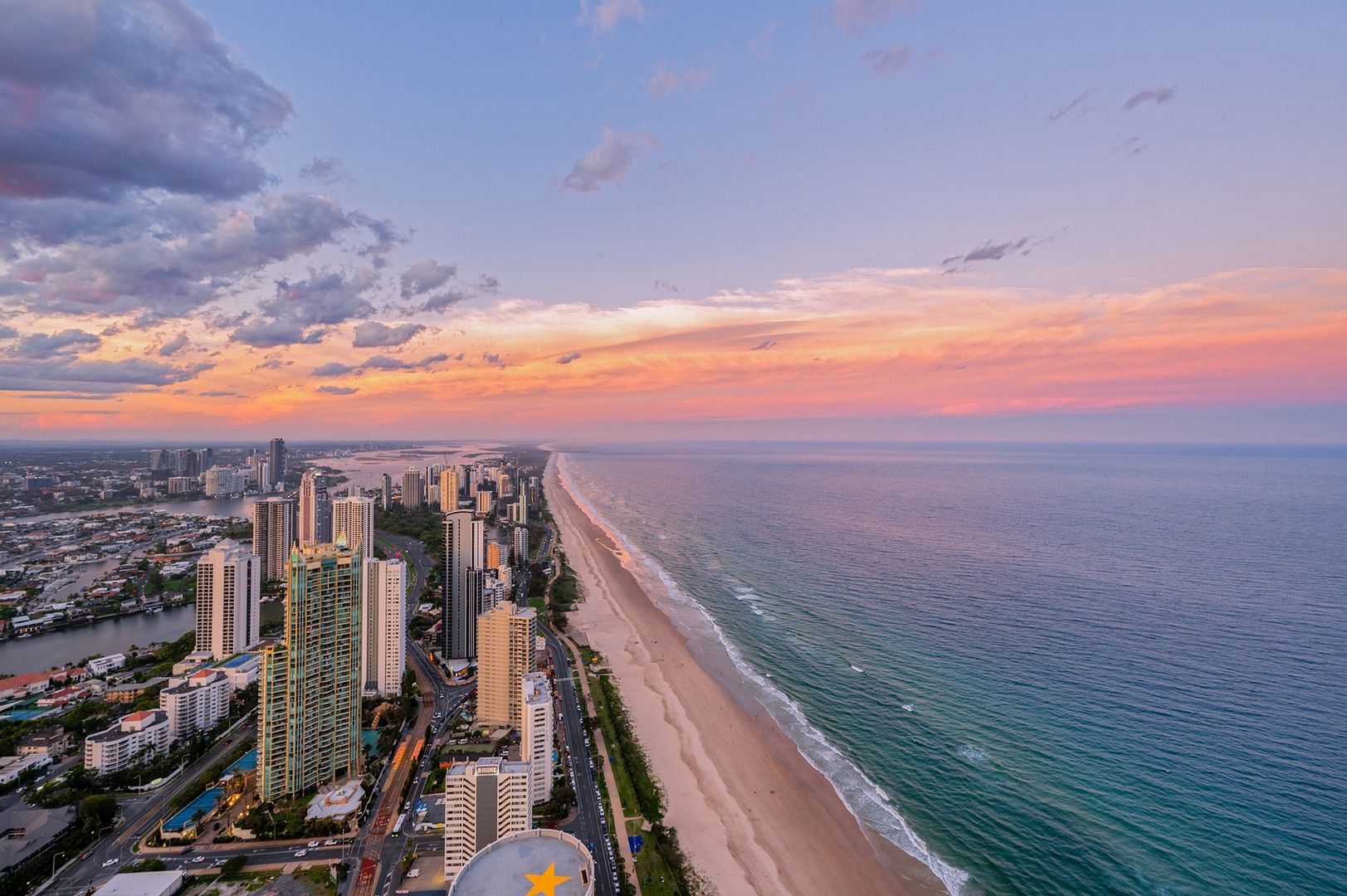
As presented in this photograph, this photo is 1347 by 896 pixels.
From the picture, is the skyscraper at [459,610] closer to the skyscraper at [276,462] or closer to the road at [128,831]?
the road at [128,831]

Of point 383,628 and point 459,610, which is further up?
point 383,628

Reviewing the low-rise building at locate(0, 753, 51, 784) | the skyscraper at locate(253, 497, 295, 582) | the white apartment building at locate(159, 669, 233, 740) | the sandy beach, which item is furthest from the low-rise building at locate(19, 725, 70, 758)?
the skyscraper at locate(253, 497, 295, 582)

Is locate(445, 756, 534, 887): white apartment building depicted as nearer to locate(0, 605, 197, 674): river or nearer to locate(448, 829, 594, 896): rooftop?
locate(448, 829, 594, 896): rooftop

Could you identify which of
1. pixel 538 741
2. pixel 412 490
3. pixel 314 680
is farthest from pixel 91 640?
pixel 412 490

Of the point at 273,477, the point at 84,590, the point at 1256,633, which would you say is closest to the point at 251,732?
the point at 84,590

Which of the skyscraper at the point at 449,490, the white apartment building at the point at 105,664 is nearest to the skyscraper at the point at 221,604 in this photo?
the white apartment building at the point at 105,664

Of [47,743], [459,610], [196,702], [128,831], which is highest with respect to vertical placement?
[459,610]

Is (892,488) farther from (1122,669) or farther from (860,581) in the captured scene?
(1122,669)

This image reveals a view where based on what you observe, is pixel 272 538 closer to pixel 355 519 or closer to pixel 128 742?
pixel 355 519
